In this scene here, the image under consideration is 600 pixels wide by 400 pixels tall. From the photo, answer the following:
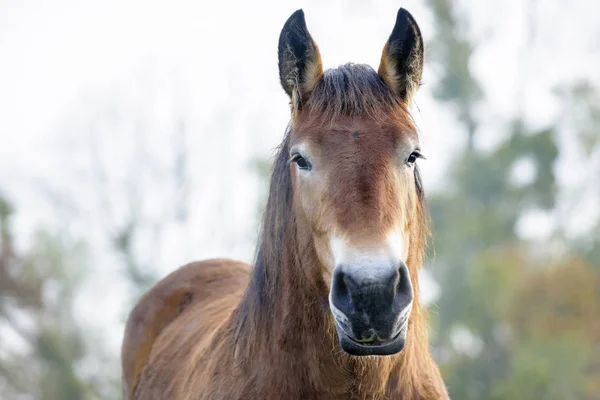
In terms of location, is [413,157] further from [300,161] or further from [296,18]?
[296,18]

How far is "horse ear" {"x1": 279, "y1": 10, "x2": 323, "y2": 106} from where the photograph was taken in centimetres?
363

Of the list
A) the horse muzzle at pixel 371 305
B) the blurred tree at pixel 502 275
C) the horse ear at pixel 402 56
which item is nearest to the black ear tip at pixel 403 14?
the horse ear at pixel 402 56

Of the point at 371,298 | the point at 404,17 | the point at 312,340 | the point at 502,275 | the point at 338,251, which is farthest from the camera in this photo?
the point at 502,275

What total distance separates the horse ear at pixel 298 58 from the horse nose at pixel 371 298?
1.16 m

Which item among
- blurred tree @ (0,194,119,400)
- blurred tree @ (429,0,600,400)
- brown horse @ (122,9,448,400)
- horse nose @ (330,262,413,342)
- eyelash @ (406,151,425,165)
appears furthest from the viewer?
blurred tree @ (0,194,119,400)

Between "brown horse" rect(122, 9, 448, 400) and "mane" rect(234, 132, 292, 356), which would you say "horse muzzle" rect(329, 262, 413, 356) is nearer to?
"brown horse" rect(122, 9, 448, 400)

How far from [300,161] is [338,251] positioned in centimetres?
60

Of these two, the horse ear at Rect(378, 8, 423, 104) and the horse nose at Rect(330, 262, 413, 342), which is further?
the horse ear at Rect(378, 8, 423, 104)

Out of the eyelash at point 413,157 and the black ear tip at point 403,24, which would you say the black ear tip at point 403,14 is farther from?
Result: the eyelash at point 413,157

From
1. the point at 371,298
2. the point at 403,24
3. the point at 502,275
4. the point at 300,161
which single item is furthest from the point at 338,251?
the point at 502,275

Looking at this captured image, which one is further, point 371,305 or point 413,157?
point 413,157

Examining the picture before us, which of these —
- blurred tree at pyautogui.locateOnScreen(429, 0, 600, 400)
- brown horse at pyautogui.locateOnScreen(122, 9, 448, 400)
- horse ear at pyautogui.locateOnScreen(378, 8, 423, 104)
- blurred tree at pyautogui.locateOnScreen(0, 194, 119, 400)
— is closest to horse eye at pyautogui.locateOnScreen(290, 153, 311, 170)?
brown horse at pyautogui.locateOnScreen(122, 9, 448, 400)

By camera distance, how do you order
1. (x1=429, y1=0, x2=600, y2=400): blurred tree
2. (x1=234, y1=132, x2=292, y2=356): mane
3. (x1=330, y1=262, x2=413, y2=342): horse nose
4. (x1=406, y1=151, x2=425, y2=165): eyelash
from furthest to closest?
1. (x1=429, y1=0, x2=600, y2=400): blurred tree
2. (x1=234, y1=132, x2=292, y2=356): mane
3. (x1=406, y1=151, x2=425, y2=165): eyelash
4. (x1=330, y1=262, x2=413, y2=342): horse nose

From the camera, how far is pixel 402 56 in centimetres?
365
